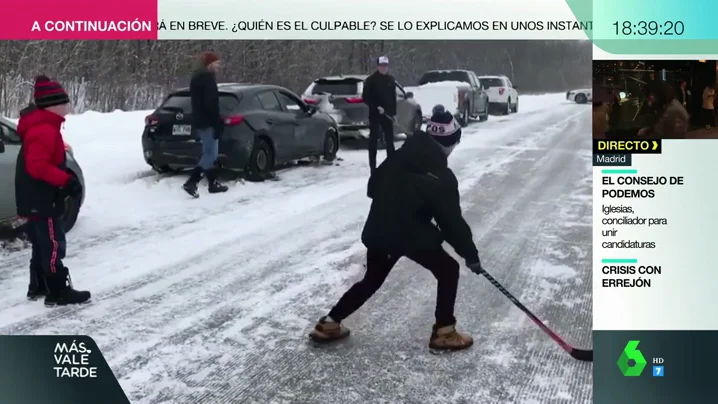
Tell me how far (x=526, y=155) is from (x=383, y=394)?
1.64m

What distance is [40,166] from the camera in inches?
134

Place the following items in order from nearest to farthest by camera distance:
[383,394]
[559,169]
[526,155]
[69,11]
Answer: [383,394], [69,11], [559,169], [526,155]

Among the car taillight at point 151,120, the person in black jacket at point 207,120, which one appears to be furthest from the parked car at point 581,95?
the car taillight at point 151,120

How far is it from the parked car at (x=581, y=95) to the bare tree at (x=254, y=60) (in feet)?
0.12

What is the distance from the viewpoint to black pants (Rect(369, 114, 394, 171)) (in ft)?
11.6

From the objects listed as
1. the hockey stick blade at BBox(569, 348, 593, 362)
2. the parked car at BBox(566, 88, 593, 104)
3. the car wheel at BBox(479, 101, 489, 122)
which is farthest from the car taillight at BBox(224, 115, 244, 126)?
the hockey stick blade at BBox(569, 348, 593, 362)

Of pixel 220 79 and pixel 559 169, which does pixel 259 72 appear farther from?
pixel 559 169

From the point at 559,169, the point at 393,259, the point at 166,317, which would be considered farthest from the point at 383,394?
the point at 559,169

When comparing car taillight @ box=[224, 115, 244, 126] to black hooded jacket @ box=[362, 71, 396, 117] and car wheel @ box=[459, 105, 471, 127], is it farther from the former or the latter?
car wheel @ box=[459, 105, 471, 127]

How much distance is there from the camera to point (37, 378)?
337 centimetres

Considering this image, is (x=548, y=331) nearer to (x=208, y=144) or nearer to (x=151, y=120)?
(x=208, y=144)

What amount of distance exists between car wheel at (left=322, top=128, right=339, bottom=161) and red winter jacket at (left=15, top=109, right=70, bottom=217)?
1221 mm

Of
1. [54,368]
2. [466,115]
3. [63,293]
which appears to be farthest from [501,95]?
[54,368]

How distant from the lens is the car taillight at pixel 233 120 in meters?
3.79
